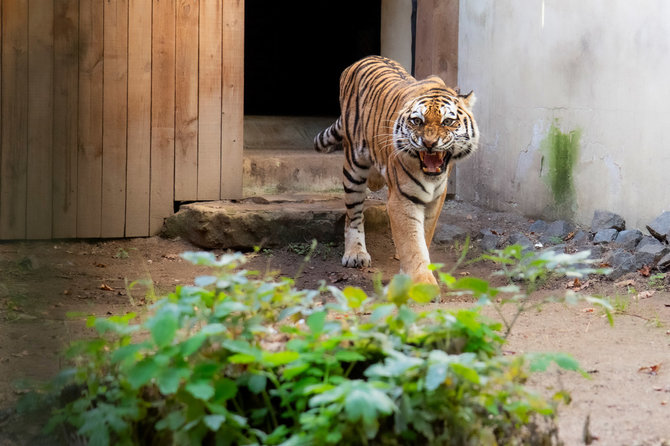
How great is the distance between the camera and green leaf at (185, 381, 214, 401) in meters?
1.94

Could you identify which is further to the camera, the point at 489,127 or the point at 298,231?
the point at 489,127

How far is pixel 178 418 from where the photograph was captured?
2076mm

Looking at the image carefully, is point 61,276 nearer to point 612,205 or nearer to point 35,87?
point 35,87

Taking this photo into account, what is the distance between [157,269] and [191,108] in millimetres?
1274

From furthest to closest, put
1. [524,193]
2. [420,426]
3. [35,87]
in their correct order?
[524,193] → [35,87] → [420,426]

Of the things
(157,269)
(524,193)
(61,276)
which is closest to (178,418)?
(61,276)

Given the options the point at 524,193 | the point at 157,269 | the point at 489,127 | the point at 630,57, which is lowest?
the point at 157,269

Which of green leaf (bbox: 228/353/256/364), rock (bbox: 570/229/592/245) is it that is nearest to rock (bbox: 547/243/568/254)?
rock (bbox: 570/229/592/245)

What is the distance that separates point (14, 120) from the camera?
568 centimetres

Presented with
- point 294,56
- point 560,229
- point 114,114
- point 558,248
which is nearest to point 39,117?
point 114,114

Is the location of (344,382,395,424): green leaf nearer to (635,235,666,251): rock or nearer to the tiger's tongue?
the tiger's tongue

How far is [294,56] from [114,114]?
554 centimetres

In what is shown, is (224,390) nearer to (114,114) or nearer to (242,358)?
(242,358)

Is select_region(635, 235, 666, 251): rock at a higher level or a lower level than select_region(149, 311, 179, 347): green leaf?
lower
